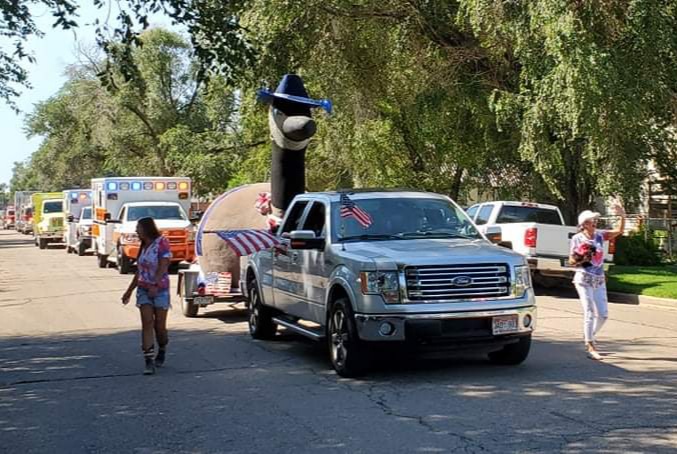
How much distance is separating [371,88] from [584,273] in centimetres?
1584

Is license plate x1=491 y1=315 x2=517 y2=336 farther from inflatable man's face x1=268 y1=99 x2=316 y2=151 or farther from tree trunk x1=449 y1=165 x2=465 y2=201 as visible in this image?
tree trunk x1=449 y1=165 x2=465 y2=201

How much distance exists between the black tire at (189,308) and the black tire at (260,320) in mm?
2883

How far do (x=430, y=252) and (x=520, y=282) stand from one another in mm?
976

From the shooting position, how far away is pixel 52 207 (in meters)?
46.4

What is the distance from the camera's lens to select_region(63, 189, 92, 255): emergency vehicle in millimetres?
37875

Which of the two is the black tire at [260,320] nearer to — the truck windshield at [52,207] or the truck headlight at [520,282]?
the truck headlight at [520,282]

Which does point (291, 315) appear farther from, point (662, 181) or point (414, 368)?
point (662, 181)

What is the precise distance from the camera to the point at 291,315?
37.3 feet

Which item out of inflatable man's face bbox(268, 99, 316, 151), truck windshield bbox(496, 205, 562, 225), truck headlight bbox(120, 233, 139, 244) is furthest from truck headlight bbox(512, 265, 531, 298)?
truck headlight bbox(120, 233, 139, 244)

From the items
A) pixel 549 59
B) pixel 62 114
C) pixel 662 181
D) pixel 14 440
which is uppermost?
pixel 62 114

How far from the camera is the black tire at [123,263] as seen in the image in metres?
26.2

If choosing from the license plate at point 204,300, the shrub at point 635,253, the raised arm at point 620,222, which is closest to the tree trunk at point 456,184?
the shrub at point 635,253

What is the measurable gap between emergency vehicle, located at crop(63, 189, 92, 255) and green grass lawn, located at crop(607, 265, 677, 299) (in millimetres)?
22704

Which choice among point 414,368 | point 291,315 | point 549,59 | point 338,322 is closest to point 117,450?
point 338,322
